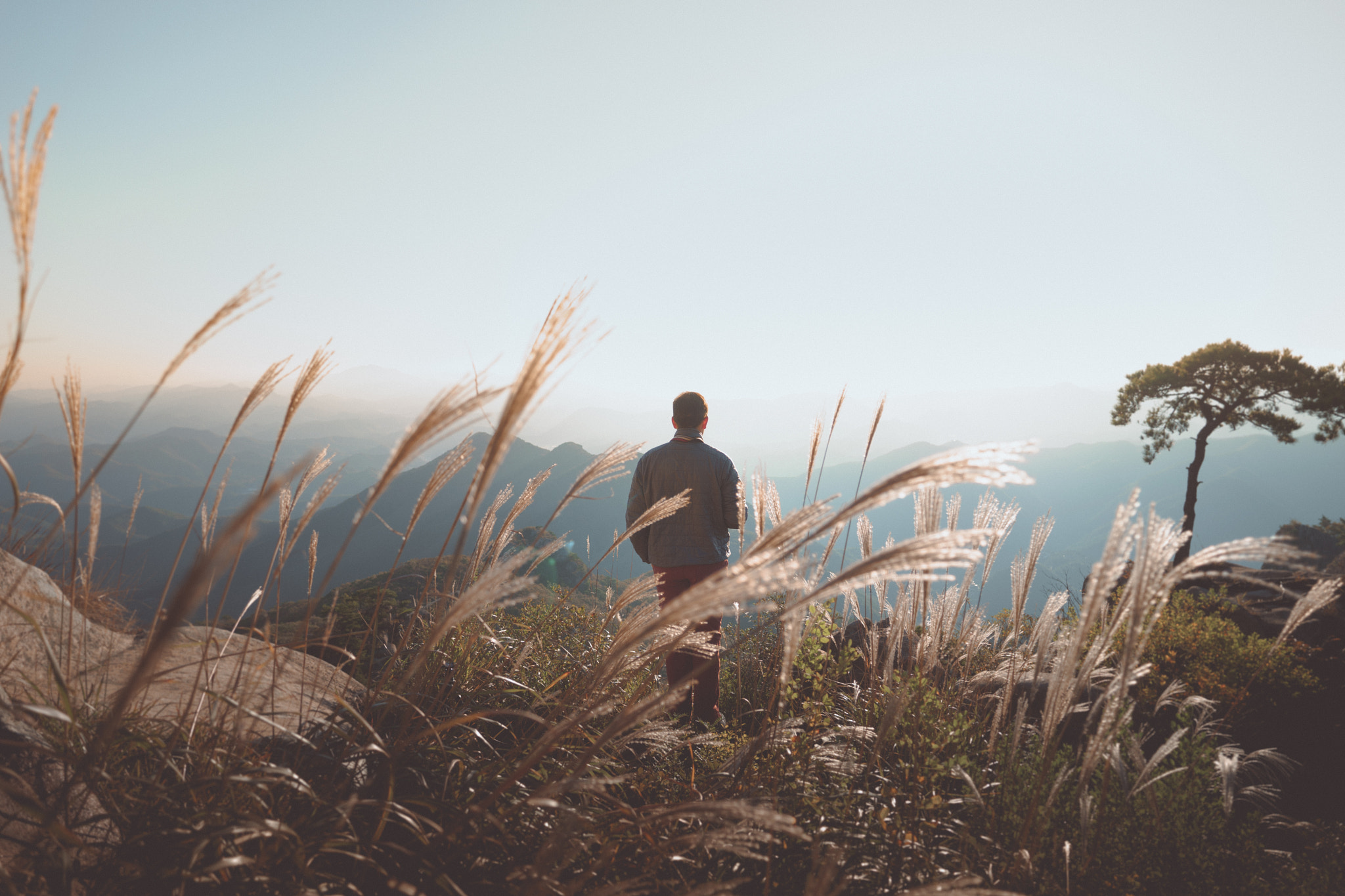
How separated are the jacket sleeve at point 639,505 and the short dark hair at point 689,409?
1.19ft

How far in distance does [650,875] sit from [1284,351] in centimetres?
1964

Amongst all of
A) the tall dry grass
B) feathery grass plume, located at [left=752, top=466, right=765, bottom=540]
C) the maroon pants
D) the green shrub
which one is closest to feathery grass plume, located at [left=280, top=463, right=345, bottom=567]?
the tall dry grass

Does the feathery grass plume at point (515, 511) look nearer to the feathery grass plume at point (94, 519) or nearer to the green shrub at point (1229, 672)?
the feathery grass plume at point (94, 519)

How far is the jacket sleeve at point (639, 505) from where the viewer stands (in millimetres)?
3463

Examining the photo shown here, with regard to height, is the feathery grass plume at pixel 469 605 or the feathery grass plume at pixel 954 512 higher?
the feathery grass plume at pixel 954 512

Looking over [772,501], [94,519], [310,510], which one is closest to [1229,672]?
[772,501]

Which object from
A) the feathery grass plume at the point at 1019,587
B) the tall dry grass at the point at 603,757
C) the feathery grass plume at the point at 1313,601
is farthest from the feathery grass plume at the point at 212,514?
the feathery grass plume at the point at 1313,601

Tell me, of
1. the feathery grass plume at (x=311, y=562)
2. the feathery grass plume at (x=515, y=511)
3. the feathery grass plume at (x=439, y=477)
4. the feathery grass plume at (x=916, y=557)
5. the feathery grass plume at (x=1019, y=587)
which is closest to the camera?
the feathery grass plume at (x=916, y=557)

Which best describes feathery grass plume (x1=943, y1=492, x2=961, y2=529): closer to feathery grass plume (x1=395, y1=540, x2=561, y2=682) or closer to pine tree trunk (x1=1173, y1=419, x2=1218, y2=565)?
feathery grass plume (x1=395, y1=540, x2=561, y2=682)

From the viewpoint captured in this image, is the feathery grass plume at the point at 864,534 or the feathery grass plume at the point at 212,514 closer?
the feathery grass plume at the point at 212,514

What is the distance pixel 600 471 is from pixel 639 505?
5.31 ft

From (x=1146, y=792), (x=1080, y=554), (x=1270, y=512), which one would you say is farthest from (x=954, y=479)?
(x=1270, y=512)

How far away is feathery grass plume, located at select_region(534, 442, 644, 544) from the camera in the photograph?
1.83m

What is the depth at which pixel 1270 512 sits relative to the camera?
140875mm
